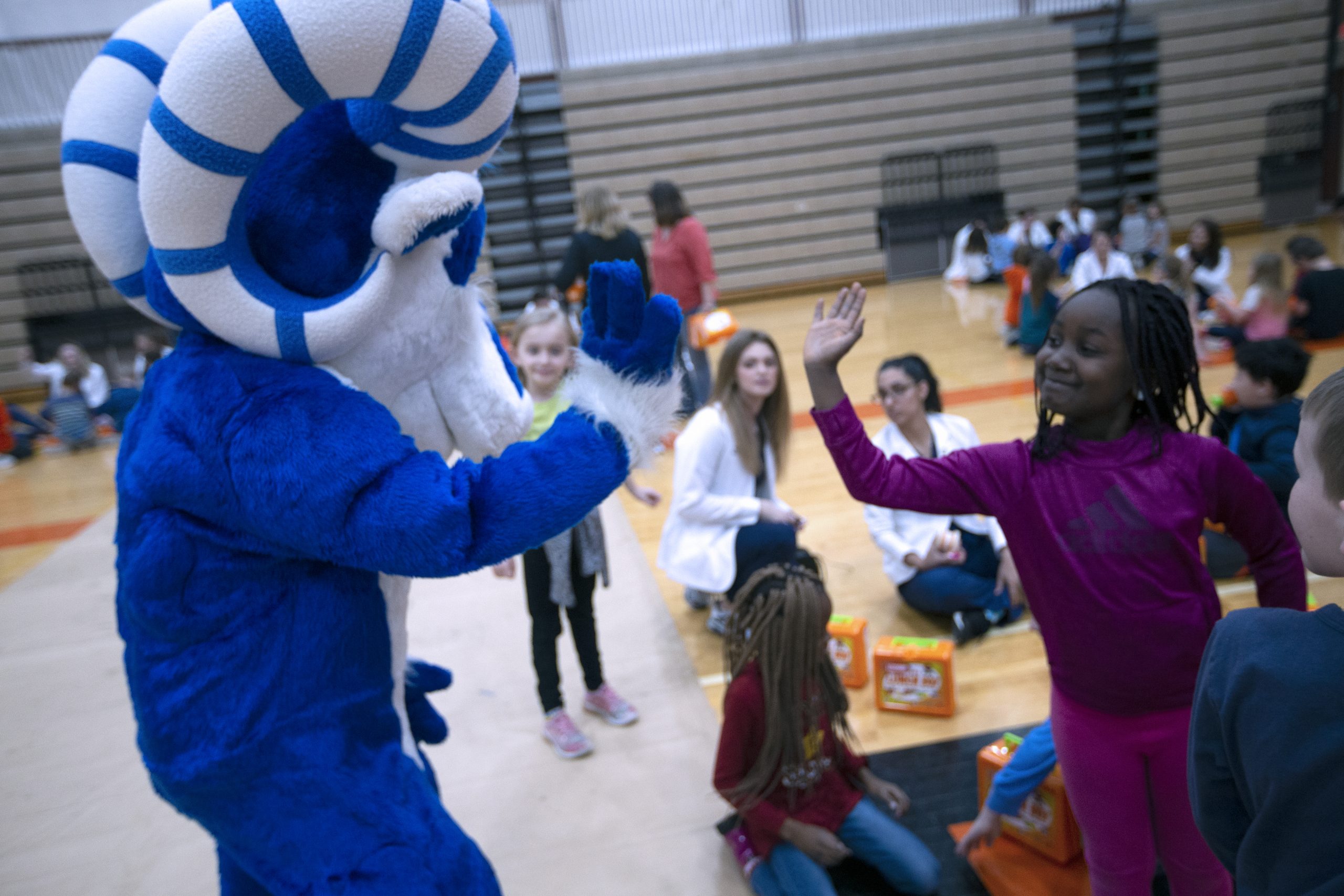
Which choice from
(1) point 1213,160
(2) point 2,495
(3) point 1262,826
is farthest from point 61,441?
(1) point 1213,160

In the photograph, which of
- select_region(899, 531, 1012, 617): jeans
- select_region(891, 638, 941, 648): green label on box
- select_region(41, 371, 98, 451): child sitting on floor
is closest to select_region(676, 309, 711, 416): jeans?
select_region(899, 531, 1012, 617): jeans

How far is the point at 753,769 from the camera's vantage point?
6.88ft

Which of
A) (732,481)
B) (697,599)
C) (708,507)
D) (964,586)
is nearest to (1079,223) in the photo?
(964,586)

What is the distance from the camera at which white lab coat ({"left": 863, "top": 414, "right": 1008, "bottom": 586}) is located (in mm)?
3402

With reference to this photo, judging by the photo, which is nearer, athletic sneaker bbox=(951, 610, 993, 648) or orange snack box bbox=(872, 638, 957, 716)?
orange snack box bbox=(872, 638, 957, 716)

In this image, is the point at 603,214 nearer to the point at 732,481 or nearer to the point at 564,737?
the point at 732,481

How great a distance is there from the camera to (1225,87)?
14.0 meters

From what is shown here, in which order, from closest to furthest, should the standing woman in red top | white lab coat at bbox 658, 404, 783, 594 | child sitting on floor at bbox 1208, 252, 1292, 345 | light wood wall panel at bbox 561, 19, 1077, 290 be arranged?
1. white lab coat at bbox 658, 404, 783, 594
2. the standing woman in red top
3. child sitting on floor at bbox 1208, 252, 1292, 345
4. light wood wall panel at bbox 561, 19, 1077, 290

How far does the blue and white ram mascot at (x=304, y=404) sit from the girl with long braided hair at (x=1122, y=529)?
0.61 meters

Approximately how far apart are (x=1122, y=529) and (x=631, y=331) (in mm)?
959

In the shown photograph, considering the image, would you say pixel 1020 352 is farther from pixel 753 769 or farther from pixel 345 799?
pixel 345 799

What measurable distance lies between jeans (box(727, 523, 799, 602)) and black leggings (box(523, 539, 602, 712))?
0.61m

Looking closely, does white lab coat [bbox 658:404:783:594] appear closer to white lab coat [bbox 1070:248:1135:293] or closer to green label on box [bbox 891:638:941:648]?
green label on box [bbox 891:638:941:648]

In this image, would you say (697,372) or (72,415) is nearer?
(697,372)
